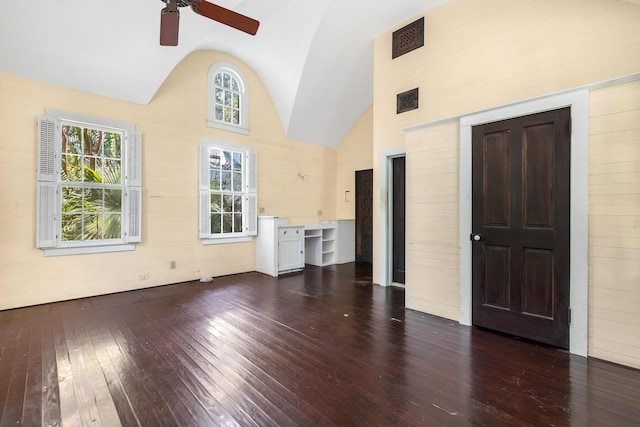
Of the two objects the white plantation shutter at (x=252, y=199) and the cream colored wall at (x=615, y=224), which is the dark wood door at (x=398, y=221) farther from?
the white plantation shutter at (x=252, y=199)

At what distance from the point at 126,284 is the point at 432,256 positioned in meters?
4.41

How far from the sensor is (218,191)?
5246 millimetres

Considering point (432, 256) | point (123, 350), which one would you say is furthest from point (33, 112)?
point (432, 256)

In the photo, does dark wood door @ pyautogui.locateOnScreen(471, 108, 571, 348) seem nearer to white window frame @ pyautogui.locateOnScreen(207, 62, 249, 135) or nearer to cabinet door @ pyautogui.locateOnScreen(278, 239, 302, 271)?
cabinet door @ pyautogui.locateOnScreen(278, 239, 302, 271)

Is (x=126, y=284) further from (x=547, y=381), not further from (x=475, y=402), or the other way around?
(x=547, y=381)

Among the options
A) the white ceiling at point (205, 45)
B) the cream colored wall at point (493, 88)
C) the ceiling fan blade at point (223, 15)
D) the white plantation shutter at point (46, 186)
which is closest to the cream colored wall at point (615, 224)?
the cream colored wall at point (493, 88)

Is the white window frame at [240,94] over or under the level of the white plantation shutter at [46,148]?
over

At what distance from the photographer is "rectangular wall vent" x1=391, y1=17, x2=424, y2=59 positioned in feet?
13.3

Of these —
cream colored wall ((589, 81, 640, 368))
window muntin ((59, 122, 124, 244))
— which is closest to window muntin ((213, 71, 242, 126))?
window muntin ((59, 122, 124, 244))

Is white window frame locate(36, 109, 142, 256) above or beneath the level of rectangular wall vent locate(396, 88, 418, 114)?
beneath

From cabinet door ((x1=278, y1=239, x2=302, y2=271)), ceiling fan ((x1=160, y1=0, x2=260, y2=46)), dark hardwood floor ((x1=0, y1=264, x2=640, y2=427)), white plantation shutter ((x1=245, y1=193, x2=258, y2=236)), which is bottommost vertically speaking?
dark hardwood floor ((x1=0, y1=264, x2=640, y2=427))

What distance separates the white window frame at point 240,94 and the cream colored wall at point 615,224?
16.5 feet

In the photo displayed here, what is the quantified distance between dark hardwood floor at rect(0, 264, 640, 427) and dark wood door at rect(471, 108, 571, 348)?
10.8 inches

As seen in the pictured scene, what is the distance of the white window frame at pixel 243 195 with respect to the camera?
5016 millimetres
